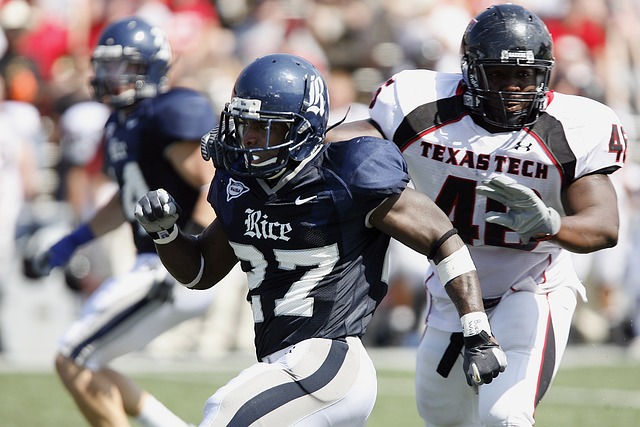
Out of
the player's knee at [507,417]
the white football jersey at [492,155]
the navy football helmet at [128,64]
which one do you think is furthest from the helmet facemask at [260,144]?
the navy football helmet at [128,64]

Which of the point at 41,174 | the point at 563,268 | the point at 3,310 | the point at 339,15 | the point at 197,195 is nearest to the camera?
the point at 563,268

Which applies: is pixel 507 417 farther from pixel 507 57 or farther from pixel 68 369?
pixel 68 369

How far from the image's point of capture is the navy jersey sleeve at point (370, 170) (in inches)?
136

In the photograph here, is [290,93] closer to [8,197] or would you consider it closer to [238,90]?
[238,90]

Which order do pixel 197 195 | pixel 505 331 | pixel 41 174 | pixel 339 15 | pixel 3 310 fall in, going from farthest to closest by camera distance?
pixel 339 15 < pixel 41 174 < pixel 3 310 < pixel 197 195 < pixel 505 331

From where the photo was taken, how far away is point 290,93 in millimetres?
3582

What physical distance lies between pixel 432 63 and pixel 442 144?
600 centimetres

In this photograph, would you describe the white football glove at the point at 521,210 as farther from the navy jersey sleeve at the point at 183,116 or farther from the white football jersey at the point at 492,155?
the navy jersey sleeve at the point at 183,116

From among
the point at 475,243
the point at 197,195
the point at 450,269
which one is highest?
the point at 450,269

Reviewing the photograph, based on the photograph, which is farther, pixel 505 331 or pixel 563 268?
pixel 563 268

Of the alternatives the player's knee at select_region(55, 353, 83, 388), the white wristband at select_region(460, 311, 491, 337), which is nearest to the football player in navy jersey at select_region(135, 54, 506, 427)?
the white wristband at select_region(460, 311, 491, 337)

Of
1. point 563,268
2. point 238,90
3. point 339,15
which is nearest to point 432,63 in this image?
point 339,15

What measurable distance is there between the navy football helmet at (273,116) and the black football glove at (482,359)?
2.53 feet

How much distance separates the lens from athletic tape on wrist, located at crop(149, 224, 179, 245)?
148 inches
